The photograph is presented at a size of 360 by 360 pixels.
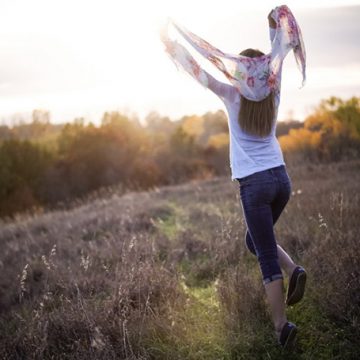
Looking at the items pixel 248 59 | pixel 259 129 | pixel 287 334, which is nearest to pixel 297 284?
pixel 287 334

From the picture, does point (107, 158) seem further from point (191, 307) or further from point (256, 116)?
point (256, 116)

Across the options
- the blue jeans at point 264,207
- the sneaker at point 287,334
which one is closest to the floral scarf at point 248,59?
the blue jeans at point 264,207

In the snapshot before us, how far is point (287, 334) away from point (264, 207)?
2.98 ft

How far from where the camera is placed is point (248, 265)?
4.98 metres

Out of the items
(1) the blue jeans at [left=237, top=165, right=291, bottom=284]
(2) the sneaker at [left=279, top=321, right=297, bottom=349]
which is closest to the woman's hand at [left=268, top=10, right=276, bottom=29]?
(1) the blue jeans at [left=237, top=165, right=291, bottom=284]

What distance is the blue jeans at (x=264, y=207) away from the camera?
3025mm

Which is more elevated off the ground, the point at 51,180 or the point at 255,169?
the point at 255,169

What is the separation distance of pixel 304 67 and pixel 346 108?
43074mm

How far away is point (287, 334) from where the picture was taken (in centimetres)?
306

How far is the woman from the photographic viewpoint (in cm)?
300

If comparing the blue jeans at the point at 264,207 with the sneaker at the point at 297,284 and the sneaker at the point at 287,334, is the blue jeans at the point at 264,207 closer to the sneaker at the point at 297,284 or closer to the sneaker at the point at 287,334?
the sneaker at the point at 297,284

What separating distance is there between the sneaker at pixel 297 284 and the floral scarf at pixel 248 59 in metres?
1.29

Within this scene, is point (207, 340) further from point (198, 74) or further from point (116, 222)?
point (116, 222)

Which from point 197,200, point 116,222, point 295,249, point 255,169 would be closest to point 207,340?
point 255,169
